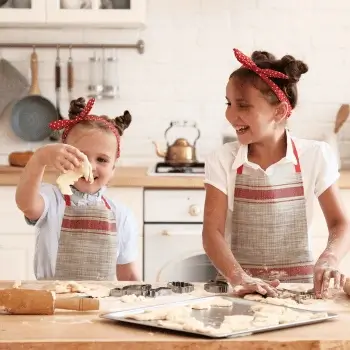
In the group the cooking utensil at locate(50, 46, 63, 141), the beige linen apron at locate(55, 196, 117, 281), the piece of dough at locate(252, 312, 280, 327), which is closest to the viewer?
the piece of dough at locate(252, 312, 280, 327)

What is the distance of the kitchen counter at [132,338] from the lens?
4.48 feet

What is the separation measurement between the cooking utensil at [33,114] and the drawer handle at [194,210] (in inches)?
38.9

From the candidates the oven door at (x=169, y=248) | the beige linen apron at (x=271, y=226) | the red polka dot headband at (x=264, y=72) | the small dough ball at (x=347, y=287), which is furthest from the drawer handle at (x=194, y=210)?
the small dough ball at (x=347, y=287)

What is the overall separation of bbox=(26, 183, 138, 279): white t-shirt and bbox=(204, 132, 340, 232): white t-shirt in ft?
0.93

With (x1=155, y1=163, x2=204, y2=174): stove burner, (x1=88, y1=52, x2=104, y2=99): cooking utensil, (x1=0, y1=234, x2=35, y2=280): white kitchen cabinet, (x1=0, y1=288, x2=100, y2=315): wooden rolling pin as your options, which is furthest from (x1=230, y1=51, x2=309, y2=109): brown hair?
(x1=88, y1=52, x2=104, y2=99): cooking utensil

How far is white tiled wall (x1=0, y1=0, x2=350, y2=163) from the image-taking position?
4.16 m

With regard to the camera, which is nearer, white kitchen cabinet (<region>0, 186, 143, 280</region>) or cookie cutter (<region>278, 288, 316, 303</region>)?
cookie cutter (<region>278, 288, 316, 303</region>)

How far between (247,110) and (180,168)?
1.37 meters

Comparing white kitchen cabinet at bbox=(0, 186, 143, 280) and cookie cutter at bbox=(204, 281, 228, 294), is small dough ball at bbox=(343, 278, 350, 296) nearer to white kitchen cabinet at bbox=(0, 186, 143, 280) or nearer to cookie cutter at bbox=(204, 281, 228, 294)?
cookie cutter at bbox=(204, 281, 228, 294)

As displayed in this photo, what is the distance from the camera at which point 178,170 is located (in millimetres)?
3678

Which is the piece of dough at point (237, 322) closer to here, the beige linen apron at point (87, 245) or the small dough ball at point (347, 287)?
the small dough ball at point (347, 287)

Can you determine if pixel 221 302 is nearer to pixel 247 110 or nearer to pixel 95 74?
pixel 247 110

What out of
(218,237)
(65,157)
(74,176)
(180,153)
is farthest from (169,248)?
(65,157)

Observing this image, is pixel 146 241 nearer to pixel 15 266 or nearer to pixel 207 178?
pixel 15 266
